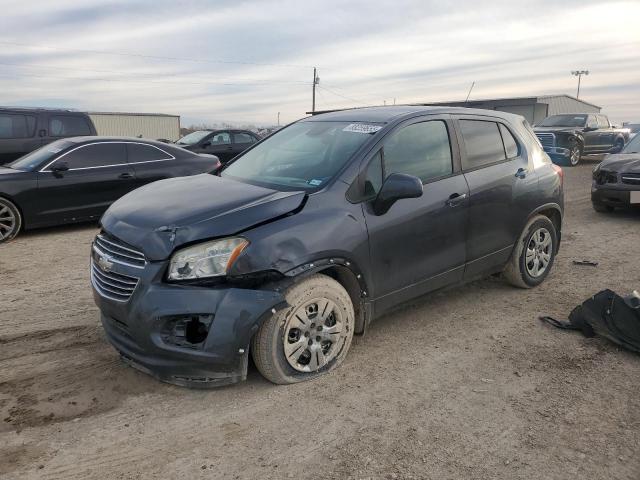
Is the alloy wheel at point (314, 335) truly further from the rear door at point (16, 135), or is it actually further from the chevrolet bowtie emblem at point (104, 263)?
the rear door at point (16, 135)

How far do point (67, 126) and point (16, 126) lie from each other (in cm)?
91

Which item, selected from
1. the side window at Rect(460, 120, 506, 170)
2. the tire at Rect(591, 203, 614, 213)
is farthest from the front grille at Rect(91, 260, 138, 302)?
the tire at Rect(591, 203, 614, 213)

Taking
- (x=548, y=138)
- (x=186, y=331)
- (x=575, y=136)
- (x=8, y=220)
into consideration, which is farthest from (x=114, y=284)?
(x=575, y=136)

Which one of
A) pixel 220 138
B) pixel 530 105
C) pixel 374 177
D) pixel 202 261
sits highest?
pixel 530 105

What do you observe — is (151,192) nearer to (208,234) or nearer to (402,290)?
(208,234)

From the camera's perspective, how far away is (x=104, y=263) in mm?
3396

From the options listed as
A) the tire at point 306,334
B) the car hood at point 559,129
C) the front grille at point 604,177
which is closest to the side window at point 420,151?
the tire at point 306,334

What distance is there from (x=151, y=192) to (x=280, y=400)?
1.78 metres

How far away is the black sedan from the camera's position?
24.5ft

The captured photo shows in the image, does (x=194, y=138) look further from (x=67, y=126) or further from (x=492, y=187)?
(x=492, y=187)

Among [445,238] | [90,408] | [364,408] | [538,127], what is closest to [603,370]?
[445,238]

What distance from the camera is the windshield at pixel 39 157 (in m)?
7.79

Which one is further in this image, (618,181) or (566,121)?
(566,121)

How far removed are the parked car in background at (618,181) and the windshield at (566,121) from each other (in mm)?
10725
